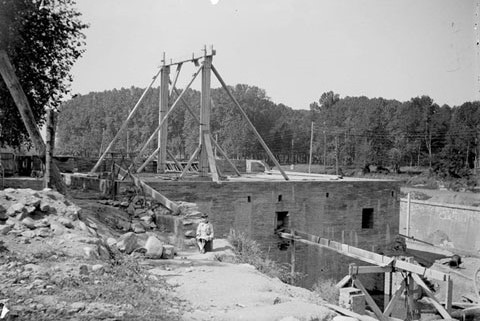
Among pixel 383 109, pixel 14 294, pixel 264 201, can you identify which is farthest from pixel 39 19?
pixel 383 109

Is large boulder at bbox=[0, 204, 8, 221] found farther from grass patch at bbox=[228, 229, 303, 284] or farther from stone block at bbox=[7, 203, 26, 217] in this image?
grass patch at bbox=[228, 229, 303, 284]

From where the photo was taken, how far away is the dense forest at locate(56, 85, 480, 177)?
43.3 m

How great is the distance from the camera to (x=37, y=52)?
43.5ft

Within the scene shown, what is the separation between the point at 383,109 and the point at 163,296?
2043 inches

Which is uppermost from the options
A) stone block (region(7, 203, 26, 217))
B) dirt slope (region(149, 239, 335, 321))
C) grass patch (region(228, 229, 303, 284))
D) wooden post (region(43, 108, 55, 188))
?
wooden post (region(43, 108, 55, 188))

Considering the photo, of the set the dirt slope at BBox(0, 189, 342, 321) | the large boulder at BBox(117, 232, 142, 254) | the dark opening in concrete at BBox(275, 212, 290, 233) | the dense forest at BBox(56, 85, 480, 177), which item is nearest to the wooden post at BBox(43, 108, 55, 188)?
the dirt slope at BBox(0, 189, 342, 321)

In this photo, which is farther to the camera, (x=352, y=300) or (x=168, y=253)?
(x=352, y=300)

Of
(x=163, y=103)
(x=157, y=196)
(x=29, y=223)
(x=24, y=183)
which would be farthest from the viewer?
(x=163, y=103)

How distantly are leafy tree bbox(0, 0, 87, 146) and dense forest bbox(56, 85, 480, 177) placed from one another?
25.7m

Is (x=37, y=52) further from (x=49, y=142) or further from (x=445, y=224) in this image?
(x=445, y=224)

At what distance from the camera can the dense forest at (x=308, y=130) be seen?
142 ft

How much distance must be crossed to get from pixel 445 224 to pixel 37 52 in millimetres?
21927

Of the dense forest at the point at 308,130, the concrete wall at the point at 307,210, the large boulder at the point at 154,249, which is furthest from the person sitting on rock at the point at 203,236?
the dense forest at the point at 308,130

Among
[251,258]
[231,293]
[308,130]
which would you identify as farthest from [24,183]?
[308,130]
